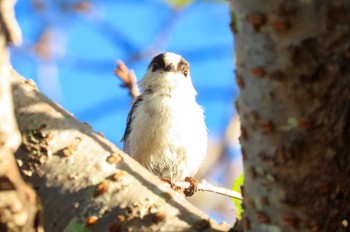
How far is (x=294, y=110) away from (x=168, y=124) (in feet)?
6.73

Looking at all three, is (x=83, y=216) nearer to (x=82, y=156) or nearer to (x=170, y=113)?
(x=82, y=156)

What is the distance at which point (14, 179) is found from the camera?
3.74 feet

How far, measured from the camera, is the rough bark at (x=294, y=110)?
121 cm

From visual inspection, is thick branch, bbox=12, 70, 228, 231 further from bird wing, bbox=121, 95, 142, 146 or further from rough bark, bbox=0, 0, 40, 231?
bird wing, bbox=121, 95, 142, 146

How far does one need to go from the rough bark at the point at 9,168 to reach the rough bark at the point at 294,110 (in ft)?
1.46

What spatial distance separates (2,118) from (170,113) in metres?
2.32

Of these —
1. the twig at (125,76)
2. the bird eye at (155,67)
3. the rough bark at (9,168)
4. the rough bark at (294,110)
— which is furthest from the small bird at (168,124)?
the rough bark at (9,168)

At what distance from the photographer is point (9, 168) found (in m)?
1.10

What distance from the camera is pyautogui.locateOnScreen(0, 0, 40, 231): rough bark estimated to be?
99 cm

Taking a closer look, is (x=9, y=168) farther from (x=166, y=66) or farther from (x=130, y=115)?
(x=166, y=66)

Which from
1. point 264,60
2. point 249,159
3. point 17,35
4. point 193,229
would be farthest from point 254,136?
point 17,35

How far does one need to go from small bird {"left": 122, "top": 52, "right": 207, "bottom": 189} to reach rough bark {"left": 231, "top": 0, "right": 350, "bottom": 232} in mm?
1877

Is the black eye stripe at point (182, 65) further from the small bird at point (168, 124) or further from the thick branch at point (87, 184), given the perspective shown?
the thick branch at point (87, 184)

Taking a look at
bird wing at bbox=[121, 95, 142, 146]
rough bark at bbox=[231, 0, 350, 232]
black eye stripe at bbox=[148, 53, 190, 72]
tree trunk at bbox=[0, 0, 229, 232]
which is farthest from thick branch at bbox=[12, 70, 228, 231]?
black eye stripe at bbox=[148, 53, 190, 72]
